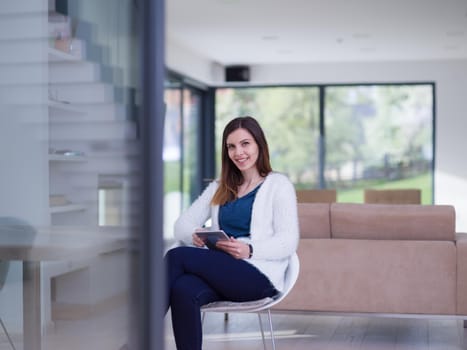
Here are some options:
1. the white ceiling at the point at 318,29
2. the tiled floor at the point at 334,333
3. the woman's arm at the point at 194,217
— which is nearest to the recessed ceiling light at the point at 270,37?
the white ceiling at the point at 318,29

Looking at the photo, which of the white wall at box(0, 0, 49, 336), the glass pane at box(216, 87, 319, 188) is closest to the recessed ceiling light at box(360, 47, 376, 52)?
the glass pane at box(216, 87, 319, 188)

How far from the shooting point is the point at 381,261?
168 inches

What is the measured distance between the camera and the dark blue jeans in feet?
10.1

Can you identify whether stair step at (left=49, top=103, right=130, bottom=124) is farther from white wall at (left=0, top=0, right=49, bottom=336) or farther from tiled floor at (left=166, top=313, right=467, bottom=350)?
tiled floor at (left=166, top=313, right=467, bottom=350)

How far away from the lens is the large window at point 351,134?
12.1 m

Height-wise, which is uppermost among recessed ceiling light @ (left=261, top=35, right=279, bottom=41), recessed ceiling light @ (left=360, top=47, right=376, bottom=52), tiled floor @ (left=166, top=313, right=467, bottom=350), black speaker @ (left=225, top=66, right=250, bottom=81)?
recessed ceiling light @ (left=261, top=35, right=279, bottom=41)

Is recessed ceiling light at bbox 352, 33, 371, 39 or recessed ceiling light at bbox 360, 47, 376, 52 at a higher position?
recessed ceiling light at bbox 352, 33, 371, 39

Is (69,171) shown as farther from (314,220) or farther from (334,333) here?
(334,333)

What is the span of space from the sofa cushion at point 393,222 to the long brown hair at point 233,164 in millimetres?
1055

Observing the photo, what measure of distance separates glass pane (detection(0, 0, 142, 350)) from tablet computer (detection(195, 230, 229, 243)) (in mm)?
1216

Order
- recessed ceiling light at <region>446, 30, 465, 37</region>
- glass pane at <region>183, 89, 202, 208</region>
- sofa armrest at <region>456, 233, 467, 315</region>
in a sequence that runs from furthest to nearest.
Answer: glass pane at <region>183, 89, 202, 208</region> → recessed ceiling light at <region>446, 30, 465, 37</region> → sofa armrest at <region>456, 233, 467, 315</region>

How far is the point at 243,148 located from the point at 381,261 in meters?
1.31

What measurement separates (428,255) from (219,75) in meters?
8.31

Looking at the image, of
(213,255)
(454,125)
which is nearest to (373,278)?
(213,255)
